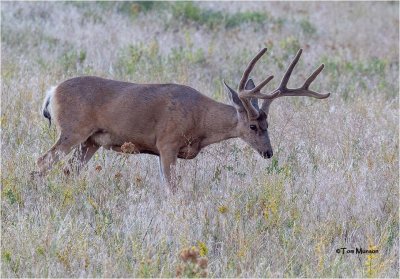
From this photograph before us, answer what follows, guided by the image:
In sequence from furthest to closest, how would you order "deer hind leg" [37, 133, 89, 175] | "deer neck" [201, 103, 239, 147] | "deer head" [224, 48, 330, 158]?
"deer neck" [201, 103, 239, 147], "deer head" [224, 48, 330, 158], "deer hind leg" [37, 133, 89, 175]

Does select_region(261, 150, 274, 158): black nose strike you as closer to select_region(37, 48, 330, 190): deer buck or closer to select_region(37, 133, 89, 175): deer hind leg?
select_region(37, 48, 330, 190): deer buck

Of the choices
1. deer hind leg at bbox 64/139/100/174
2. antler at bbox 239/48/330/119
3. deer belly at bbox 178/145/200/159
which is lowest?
deer hind leg at bbox 64/139/100/174

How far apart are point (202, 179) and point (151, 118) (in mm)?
813

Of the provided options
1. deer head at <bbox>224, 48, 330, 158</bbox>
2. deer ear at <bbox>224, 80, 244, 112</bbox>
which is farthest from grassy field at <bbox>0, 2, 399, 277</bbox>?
deer ear at <bbox>224, 80, 244, 112</bbox>

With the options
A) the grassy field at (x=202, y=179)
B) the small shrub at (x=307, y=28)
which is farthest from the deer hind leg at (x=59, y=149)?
the small shrub at (x=307, y=28)

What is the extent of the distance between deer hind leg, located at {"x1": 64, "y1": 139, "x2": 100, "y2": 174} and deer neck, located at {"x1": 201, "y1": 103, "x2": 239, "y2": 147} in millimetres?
1061

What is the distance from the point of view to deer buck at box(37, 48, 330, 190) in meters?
8.45

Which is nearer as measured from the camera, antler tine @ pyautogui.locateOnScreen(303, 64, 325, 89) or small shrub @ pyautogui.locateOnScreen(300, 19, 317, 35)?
antler tine @ pyautogui.locateOnScreen(303, 64, 325, 89)

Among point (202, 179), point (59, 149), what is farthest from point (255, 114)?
point (59, 149)

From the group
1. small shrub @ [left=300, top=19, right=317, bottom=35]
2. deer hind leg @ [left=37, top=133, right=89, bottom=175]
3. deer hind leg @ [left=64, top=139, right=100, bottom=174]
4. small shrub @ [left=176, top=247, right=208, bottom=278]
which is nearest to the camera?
small shrub @ [left=176, top=247, right=208, bottom=278]

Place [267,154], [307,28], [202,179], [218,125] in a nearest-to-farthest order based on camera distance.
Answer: [202,179] → [267,154] → [218,125] → [307,28]

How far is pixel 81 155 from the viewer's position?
859cm

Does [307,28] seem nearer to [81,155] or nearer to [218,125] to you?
[218,125]

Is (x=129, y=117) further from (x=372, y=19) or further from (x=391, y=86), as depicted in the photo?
(x=372, y=19)
